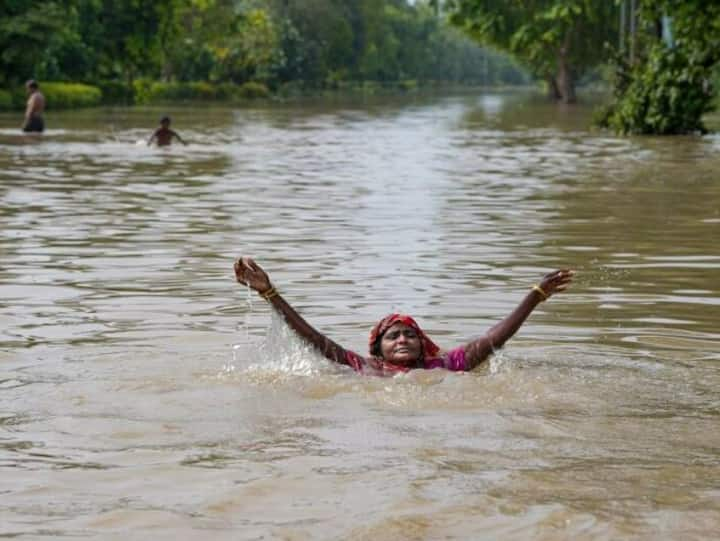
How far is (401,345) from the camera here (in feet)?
29.9

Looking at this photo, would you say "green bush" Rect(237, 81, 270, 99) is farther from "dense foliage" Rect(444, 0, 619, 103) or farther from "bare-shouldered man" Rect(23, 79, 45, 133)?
"bare-shouldered man" Rect(23, 79, 45, 133)

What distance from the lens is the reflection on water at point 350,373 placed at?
6363 mm

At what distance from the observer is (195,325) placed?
11.2 m

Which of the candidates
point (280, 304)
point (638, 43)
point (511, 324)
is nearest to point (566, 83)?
point (638, 43)

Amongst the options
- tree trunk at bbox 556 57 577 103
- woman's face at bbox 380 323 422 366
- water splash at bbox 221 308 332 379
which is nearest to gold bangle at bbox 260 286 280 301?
water splash at bbox 221 308 332 379

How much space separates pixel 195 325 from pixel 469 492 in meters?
4.96

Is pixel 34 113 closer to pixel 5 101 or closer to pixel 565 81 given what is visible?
pixel 5 101

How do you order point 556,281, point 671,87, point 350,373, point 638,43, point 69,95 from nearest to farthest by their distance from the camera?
point 556,281, point 350,373, point 671,87, point 638,43, point 69,95

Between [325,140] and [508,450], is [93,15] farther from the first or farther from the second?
[508,450]

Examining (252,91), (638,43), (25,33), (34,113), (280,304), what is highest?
(25,33)

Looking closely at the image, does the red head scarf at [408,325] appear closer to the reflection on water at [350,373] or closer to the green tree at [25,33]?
the reflection on water at [350,373]

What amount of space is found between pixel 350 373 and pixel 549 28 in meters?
57.5

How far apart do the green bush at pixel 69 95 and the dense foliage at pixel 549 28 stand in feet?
51.4

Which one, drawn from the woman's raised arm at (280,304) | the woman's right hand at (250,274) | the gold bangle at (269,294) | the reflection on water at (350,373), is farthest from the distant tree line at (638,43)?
the woman's right hand at (250,274)
